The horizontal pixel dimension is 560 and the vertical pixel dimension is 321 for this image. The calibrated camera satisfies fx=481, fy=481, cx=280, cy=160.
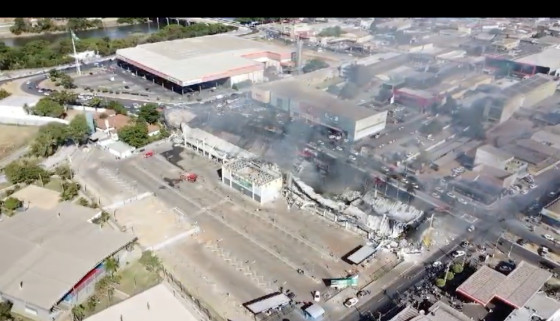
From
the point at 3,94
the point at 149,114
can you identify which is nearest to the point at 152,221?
the point at 149,114

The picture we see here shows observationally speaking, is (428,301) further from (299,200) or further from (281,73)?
(281,73)

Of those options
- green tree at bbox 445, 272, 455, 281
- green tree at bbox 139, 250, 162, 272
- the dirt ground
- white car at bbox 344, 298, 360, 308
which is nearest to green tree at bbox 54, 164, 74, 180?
the dirt ground

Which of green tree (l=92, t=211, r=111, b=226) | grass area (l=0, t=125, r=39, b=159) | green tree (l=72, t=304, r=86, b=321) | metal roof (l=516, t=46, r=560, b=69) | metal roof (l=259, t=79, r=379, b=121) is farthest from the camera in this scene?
metal roof (l=516, t=46, r=560, b=69)

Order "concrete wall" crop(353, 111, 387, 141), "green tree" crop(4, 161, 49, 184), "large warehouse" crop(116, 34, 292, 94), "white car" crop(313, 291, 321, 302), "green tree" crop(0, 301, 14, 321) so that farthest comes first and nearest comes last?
"large warehouse" crop(116, 34, 292, 94) → "concrete wall" crop(353, 111, 387, 141) → "green tree" crop(4, 161, 49, 184) → "white car" crop(313, 291, 321, 302) → "green tree" crop(0, 301, 14, 321)

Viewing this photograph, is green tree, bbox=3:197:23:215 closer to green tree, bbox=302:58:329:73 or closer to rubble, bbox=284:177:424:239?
rubble, bbox=284:177:424:239

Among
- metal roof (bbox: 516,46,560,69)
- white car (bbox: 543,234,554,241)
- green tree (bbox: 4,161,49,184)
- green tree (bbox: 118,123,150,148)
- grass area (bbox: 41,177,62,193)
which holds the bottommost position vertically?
grass area (bbox: 41,177,62,193)

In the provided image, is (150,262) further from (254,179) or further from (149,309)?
(254,179)
